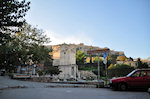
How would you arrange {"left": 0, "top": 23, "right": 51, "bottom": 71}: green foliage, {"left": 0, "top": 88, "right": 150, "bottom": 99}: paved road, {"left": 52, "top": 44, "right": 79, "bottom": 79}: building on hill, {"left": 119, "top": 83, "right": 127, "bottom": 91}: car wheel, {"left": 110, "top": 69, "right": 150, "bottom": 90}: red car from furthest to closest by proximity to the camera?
1. {"left": 52, "top": 44, "right": 79, "bottom": 79}: building on hill
2. {"left": 0, "top": 23, "right": 51, "bottom": 71}: green foliage
3. {"left": 119, "top": 83, "right": 127, "bottom": 91}: car wheel
4. {"left": 110, "top": 69, "right": 150, "bottom": 90}: red car
5. {"left": 0, "top": 88, "right": 150, "bottom": 99}: paved road

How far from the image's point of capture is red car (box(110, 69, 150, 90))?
9.54 m

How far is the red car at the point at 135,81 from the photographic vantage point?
954 centimetres

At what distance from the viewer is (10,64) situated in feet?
99.3

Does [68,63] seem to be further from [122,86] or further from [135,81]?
[135,81]

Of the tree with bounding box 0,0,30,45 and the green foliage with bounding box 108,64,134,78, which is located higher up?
the tree with bounding box 0,0,30,45

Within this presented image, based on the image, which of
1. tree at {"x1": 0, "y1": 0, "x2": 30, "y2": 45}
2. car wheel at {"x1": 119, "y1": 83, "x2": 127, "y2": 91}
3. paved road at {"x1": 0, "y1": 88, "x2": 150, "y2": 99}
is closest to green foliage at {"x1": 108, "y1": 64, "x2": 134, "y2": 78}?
car wheel at {"x1": 119, "y1": 83, "x2": 127, "y2": 91}

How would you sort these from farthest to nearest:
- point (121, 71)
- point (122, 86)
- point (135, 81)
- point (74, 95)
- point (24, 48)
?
point (24, 48)
point (121, 71)
point (122, 86)
point (135, 81)
point (74, 95)

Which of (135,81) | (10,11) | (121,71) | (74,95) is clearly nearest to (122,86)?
(135,81)

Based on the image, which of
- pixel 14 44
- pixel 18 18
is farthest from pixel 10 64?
pixel 18 18

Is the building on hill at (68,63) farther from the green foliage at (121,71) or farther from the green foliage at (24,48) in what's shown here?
the green foliage at (121,71)

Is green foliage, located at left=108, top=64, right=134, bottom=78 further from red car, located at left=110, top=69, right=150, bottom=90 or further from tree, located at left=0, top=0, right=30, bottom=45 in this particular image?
tree, located at left=0, top=0, right=30, bottom=45

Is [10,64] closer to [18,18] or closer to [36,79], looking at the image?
[36,79]

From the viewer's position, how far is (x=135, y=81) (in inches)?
380

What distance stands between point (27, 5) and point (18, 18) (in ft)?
3.21
